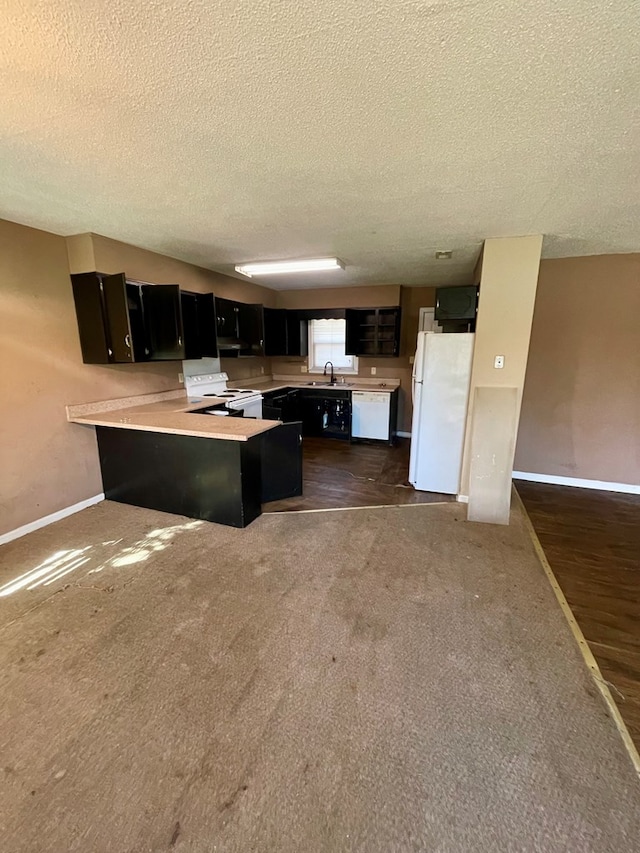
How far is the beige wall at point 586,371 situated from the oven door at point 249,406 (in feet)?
A: 10.6

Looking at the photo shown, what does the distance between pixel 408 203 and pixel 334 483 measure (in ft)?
9.12

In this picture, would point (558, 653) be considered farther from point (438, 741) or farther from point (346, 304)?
point (346, 304)

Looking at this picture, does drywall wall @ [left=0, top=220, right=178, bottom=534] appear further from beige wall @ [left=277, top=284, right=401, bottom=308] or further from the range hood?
beige wall @ [left=277, top=284, right=401, bottom=308]

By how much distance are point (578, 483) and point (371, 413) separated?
276cm

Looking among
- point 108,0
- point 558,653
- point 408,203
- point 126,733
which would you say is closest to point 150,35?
point 108,0

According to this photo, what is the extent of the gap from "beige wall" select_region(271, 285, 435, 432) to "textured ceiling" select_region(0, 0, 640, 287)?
3.02m

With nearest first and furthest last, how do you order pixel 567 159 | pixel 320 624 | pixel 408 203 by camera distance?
pixel 567 159 < pixel 320 624 < pixel 408 203

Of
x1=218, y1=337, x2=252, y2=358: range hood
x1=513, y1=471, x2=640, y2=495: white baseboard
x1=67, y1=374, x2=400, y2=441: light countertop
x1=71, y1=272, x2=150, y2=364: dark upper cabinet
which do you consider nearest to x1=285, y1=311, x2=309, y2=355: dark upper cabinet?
x1=218, y1=337, x2=252, y2=358: range hood

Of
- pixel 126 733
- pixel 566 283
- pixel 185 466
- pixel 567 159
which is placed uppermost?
pixel 567 159

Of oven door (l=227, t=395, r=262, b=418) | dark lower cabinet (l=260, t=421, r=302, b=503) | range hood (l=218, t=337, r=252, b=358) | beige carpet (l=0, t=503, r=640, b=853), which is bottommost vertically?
beige carpet (l=0, t=503, r=640, b=853)

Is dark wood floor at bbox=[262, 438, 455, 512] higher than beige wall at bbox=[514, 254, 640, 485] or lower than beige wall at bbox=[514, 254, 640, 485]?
lower

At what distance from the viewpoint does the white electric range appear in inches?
168

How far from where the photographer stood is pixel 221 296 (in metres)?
4.87

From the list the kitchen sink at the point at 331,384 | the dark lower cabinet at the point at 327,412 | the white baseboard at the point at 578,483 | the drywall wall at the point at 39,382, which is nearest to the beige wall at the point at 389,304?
the kitchen sink at the point at 331,384
